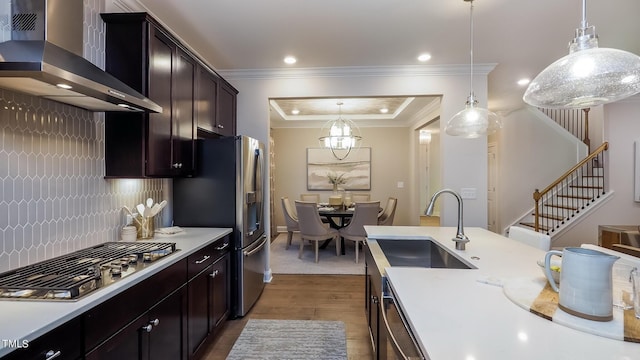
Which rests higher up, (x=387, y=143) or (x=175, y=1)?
(x=175, y=1)

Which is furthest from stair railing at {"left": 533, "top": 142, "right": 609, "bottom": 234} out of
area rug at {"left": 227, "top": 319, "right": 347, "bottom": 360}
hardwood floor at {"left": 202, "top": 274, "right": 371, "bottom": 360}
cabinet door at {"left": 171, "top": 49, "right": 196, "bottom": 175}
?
cabinet door at {"left": 171, "top": 49, "right": 196, "bottom": 175}

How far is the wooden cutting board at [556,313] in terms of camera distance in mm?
794

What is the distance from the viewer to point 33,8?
1332mm

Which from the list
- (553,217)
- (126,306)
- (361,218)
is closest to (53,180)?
(126,306)

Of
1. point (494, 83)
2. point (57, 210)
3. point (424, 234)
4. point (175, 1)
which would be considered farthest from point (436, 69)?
point (57, 210)

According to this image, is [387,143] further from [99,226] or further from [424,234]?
[99,226]

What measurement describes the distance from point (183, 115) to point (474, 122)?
2.36m

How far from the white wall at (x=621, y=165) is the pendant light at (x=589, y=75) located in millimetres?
4685

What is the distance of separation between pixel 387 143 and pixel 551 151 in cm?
324

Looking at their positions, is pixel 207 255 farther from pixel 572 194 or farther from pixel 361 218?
pixel 572 194

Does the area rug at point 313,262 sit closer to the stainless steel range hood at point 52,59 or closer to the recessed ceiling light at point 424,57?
the recessed ceiling light at point 424,57

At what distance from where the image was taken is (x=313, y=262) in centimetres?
452

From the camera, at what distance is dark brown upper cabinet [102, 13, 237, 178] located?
6.41ft

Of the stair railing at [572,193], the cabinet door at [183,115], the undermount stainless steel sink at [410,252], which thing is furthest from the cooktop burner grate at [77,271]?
the stair railing at [572,193]
